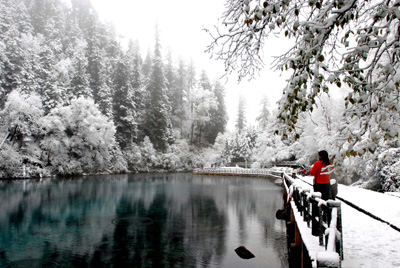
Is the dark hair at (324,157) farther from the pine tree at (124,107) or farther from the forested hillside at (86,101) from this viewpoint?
the pine tree at (124,107)

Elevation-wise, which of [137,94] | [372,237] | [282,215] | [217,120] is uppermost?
[137,94]

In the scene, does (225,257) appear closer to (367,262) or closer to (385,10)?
(367,262)

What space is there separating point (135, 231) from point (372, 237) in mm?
11494

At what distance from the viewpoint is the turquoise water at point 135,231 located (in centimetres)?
1201

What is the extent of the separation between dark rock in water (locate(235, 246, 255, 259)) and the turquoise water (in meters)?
0.18

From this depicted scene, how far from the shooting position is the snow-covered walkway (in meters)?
5.90

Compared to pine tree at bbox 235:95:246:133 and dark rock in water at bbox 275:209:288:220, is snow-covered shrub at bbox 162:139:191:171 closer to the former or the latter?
pine tree at bbox 235:95:246:133

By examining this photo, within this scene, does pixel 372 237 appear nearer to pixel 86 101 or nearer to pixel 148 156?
pixel 86 101

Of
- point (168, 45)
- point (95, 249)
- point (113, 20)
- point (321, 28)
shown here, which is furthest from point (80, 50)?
point (321, 28)

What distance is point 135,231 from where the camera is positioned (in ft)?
52.5

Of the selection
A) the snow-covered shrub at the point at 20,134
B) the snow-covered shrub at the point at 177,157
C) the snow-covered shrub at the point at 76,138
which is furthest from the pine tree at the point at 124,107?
the snow-covered shrub at the point at 20,134

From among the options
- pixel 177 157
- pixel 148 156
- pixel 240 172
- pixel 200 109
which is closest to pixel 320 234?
pixel 240 172

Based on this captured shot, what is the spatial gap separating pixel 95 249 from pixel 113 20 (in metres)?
97.2

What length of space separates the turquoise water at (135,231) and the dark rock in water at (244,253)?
185 mm
